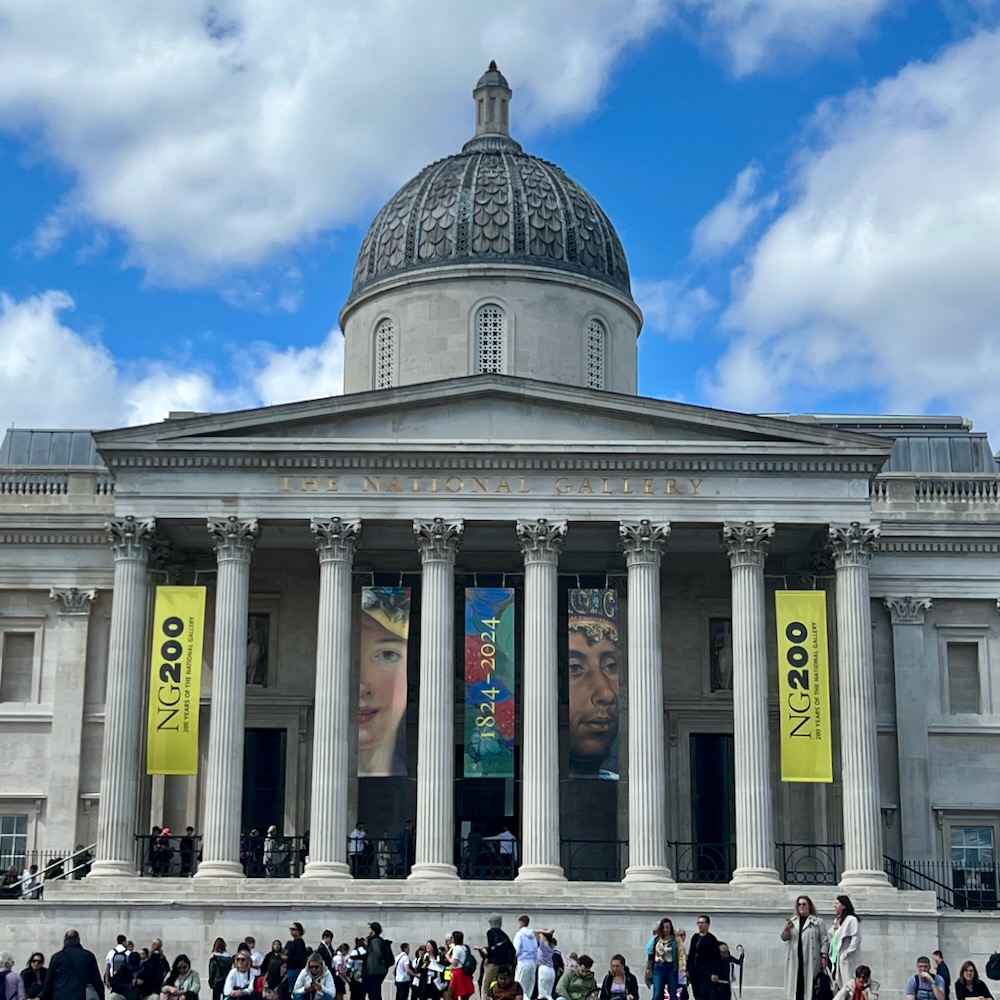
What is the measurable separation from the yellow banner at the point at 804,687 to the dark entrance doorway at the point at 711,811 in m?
3.29

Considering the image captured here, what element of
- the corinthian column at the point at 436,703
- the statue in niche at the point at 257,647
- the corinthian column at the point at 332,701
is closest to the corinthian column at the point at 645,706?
the corinthian column at the point at 436,703

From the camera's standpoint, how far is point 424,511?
45.4 metres

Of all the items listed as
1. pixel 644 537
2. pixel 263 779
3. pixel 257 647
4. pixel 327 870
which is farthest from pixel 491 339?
pixel 327 870

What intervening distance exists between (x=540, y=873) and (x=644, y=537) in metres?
8.11

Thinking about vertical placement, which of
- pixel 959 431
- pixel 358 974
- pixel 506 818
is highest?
pixel 959 431

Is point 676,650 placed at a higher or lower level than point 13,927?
higher

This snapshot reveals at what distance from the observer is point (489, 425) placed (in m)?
46.2

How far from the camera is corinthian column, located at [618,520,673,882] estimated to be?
4362 cm

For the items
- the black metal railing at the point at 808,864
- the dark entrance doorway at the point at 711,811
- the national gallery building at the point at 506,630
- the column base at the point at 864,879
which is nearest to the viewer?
the column base at the point at 864,879

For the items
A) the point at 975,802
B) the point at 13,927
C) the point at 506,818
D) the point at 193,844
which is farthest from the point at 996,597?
the point at 13,927

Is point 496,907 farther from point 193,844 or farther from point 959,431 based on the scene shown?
point 959,431

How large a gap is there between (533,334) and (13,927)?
20.9 meters

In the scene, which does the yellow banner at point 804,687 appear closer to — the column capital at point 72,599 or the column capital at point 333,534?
the column capital at point 333,534

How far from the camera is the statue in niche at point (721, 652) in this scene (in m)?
49.3
